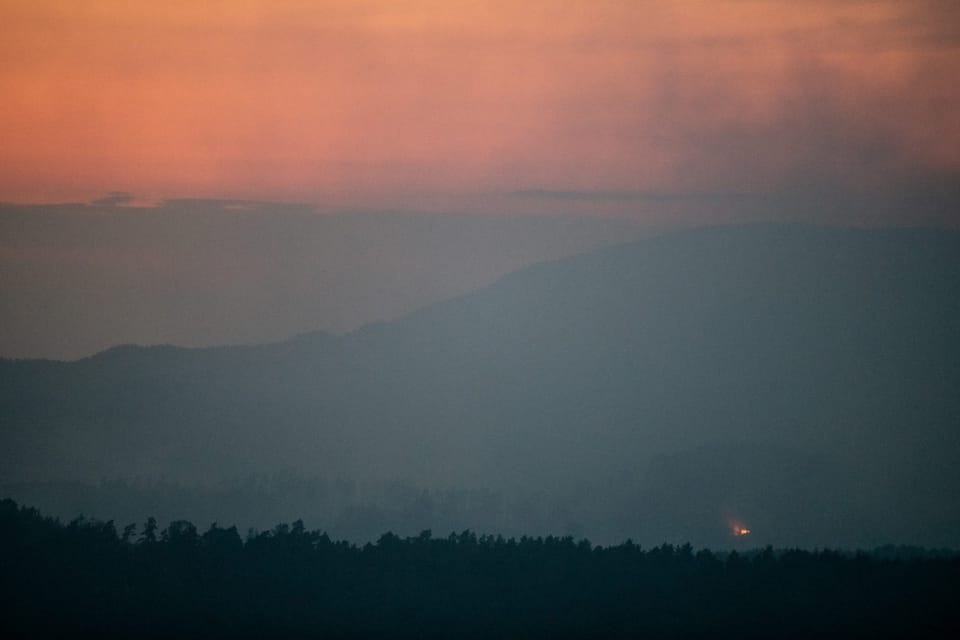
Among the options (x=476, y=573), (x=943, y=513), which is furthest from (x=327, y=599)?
(x=943, y=513)

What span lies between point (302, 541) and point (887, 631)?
2642 cm

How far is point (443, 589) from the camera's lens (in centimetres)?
4816

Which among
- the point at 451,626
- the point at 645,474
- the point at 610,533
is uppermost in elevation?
the point at 645,474

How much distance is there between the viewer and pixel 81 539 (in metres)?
55.2

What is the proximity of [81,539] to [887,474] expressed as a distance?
15789cm

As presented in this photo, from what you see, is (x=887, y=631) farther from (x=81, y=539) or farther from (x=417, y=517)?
(x=417, y=517)

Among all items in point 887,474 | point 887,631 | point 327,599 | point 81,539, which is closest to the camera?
point 887,631

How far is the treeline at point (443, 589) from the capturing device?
139 ft

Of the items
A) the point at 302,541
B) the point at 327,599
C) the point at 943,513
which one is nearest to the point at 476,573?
the point at 327,599

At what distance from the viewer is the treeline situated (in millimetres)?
42312

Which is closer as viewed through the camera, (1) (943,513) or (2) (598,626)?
(2) (598,626)

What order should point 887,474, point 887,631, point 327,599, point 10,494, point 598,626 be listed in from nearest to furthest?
point 887,631
point 598,626
point 327,599
point 10,494
point 887,474

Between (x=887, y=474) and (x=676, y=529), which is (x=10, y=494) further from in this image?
(x=887, y=474)

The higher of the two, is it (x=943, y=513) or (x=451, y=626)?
(x=943, y=513)
